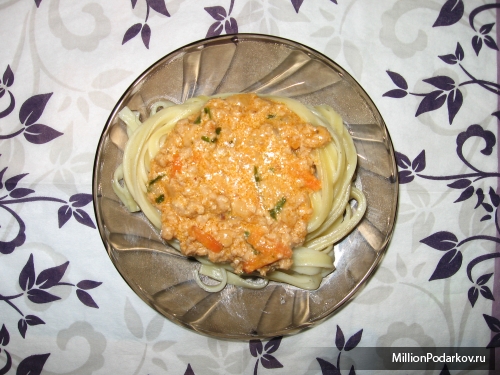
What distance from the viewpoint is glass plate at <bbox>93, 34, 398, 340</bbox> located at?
278 cm

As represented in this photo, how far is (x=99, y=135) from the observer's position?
10.8 ft

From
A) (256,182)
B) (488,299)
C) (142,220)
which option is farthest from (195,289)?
(488,299)

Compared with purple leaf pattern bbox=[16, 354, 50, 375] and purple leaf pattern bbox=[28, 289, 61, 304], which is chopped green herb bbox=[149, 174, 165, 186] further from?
purple leaf pattern bbox=[16, 354, 50, 375]

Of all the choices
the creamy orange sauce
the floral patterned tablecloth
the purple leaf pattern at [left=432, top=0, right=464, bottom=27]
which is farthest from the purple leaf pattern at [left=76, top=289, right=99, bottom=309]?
the purple leaf pattern at [left=432, top=0, right=464, bottom=27]

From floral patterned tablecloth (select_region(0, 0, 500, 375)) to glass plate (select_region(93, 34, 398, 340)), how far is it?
0.52 meters

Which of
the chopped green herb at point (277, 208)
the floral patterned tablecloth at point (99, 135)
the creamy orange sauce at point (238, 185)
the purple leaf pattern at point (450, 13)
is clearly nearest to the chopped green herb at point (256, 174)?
the creamy orange sauce at point (238, 185)

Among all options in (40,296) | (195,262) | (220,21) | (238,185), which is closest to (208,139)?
(238,185)

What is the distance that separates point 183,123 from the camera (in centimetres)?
262

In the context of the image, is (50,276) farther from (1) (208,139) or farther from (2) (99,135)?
(1) (208,139)

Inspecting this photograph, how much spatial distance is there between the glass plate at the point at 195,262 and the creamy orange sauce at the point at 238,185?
41cm

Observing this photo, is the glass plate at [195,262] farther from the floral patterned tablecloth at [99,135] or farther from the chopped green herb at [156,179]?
the floral patterned tablecloth at [99,135]

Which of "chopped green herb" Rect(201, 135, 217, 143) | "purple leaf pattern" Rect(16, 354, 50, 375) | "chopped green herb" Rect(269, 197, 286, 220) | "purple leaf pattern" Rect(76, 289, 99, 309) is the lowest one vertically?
"purple leaf pattern" Rect(16, 354, 50, 375)

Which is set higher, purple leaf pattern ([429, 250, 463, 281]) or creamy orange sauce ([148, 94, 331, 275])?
creamy orange sauce ([148, 94, 331, 275])

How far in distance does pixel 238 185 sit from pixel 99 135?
1489 millimetres
